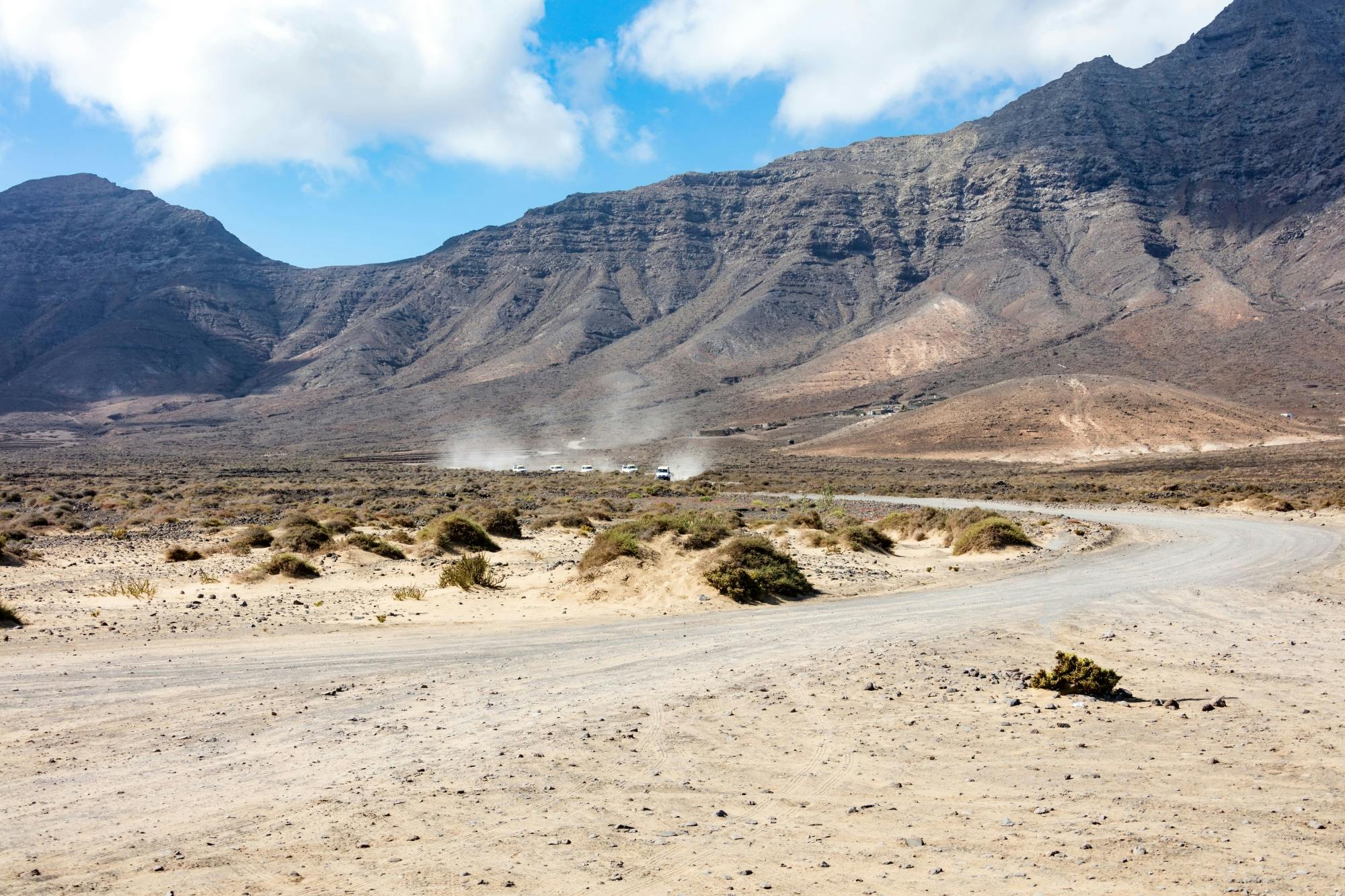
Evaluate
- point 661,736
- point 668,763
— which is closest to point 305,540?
point 661,736

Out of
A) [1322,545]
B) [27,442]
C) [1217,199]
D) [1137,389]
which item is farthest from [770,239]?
[1322,545]

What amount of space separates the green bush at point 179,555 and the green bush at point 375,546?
3.72 metres

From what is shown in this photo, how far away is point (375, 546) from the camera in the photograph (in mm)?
23078

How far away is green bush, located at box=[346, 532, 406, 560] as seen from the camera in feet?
74.9

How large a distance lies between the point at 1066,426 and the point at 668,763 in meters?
89.3

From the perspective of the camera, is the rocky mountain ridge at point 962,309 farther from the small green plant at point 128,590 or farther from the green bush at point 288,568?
the small green plant at point 128,590

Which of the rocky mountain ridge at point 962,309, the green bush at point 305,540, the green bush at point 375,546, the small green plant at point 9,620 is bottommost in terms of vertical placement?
the small green plant at point 9,620

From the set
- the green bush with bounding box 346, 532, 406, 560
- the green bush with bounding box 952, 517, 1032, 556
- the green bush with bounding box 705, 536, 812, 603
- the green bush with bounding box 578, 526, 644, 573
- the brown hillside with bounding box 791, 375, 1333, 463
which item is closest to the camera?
the green bush with bounding box 705, 536, 812, 603

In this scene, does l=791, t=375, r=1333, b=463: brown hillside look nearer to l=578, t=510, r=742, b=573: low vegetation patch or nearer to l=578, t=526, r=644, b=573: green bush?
l=578, t=510, r=742, b=573: low vegetation patch

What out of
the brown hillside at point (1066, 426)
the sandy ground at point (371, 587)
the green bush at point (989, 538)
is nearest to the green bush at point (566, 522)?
the sandy ground at point (371, 587)

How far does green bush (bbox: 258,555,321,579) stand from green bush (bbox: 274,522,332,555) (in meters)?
3.19

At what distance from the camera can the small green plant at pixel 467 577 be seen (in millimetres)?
18453

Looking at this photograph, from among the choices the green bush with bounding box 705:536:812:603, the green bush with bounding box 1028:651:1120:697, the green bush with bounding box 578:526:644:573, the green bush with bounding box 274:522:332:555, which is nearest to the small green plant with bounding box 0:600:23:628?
the green bush with bounding box 274:522:332:555

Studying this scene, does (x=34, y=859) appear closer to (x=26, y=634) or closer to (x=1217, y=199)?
(x=26, y=634)
